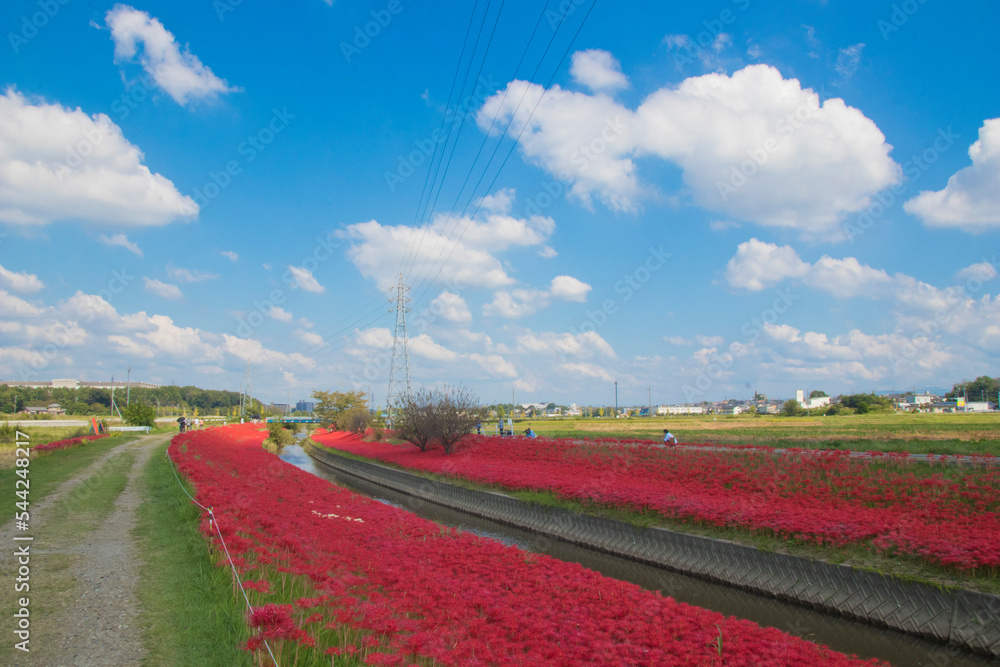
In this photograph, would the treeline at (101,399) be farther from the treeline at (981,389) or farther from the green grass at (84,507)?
the treeline at (981,389)

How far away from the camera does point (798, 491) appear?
15250 mm

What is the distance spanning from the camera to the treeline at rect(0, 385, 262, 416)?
9352cm

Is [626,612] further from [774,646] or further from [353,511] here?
[353,511]

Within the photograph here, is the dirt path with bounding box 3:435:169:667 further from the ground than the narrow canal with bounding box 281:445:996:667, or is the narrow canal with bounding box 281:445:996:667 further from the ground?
the dirt path with bounding box 3:435:169:667

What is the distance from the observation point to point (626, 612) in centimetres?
787

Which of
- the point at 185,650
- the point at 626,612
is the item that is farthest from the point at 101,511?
the point at 626,612

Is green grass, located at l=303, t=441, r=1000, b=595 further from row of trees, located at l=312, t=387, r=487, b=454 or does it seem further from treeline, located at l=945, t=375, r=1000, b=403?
treeline, located at l=945, t=375, r=1000, b=403

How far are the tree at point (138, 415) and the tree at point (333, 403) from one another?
1911 cm

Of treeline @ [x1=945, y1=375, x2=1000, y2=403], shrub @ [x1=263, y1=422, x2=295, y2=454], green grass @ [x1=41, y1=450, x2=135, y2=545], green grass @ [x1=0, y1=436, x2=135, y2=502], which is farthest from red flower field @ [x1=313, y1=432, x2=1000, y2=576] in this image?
treeline @ [x1=945, y1=375, x2=1000, y2=403]

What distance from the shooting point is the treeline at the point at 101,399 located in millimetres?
93519

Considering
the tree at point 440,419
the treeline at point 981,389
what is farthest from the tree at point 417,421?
the treeline at point 981,389

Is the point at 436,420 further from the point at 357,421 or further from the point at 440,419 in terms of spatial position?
the point at 357,421

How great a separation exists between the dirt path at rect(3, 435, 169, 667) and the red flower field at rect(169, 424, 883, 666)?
127cm

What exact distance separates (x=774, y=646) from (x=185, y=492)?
13512 mm
